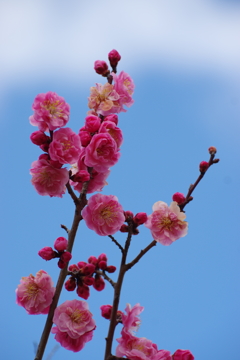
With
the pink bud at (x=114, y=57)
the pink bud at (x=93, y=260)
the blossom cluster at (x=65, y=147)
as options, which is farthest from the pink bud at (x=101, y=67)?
the pink bud at (x=93, y=260)

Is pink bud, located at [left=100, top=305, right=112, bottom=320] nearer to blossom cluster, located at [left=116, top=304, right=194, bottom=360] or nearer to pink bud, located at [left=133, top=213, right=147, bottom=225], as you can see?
blossom cluster, located at [left=116, top=304, right=194, bottom=360]

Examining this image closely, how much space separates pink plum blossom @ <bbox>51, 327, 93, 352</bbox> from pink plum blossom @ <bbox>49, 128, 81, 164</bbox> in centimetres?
42

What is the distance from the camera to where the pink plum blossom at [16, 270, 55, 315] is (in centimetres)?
99

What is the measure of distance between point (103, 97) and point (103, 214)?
0.34m

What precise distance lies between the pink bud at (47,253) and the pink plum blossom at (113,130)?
32 centimetres

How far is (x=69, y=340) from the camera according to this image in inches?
40.0

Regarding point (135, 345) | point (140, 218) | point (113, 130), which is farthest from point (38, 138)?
point (135, 345)

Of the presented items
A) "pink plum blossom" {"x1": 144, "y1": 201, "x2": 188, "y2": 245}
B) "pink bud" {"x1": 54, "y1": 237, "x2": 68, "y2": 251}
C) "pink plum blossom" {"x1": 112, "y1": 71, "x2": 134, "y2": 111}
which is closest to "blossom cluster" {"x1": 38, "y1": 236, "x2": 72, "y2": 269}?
"pink bud" {"x1": 54, "y1": 237, "x2": 68, "y2": 251}

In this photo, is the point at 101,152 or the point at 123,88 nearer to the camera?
the point at 101,152

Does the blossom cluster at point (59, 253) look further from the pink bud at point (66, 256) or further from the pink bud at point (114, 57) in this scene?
the pink bud at point (114, 57)

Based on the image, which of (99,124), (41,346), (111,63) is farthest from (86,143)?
(41,346)

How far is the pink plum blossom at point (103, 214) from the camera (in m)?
1.03

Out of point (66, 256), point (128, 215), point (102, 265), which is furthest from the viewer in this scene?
point (102, 265)

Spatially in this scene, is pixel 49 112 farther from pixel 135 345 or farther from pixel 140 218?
pixel 135 345
